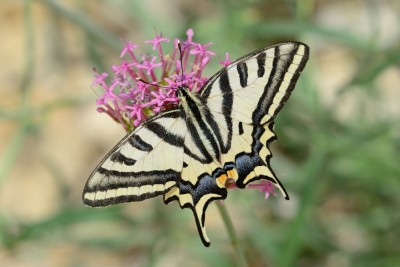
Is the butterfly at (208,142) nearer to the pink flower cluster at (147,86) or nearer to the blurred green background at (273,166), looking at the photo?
the pink flower cluster at (147,86)

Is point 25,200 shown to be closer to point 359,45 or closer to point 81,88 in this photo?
point 81,88

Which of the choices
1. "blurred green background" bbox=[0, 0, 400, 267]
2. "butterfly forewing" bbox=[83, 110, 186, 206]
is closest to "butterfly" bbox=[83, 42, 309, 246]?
"butterfly forewing" bbox=[83, 110, 186, 206]

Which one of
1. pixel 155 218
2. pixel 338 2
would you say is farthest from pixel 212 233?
pixel 338 2

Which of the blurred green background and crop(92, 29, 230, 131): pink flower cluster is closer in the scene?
crop(92, 29, 230, 131): pink flower cluster

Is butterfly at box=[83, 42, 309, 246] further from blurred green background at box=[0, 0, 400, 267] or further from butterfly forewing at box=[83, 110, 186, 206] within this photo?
blurred green background at box=[0, 0, 400, 267]

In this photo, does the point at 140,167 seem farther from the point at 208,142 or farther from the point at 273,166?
the point at 273,166

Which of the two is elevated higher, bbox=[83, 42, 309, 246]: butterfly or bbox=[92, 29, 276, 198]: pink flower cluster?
bbox=[92, 29, 276, 198]: pink flower cluster
